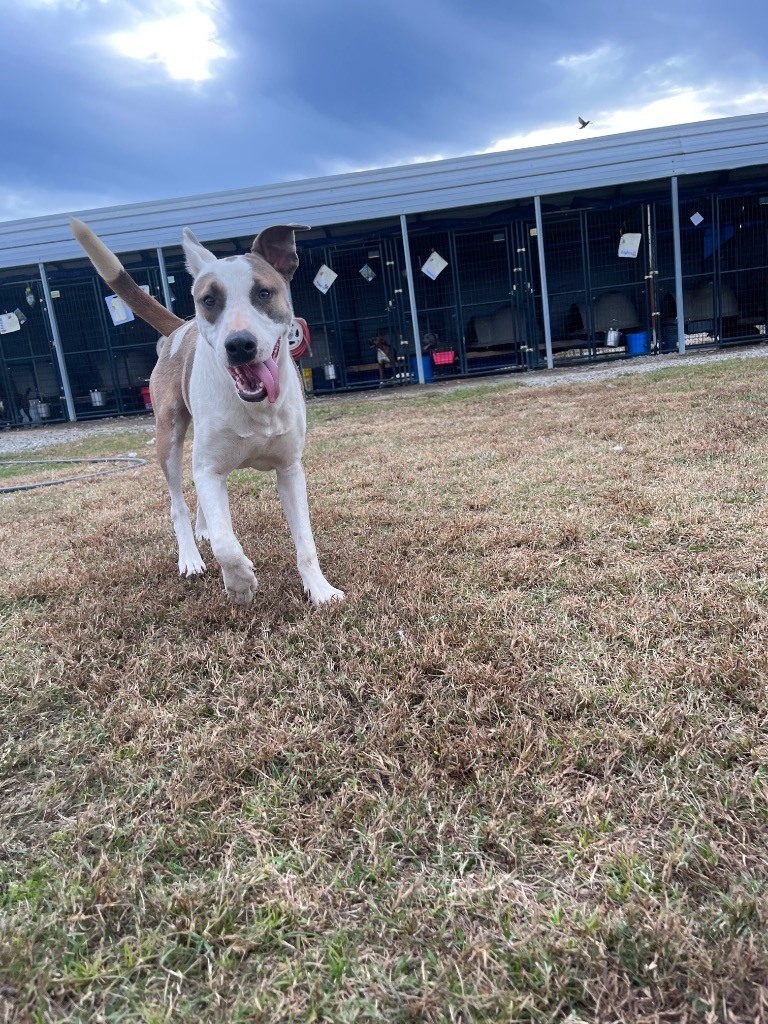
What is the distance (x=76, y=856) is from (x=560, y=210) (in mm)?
12868

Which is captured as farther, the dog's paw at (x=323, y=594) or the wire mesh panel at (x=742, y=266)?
the wire mesh panel at (x=742, y=266)

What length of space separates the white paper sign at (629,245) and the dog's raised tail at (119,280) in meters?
10.2

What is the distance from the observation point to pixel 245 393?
197cm

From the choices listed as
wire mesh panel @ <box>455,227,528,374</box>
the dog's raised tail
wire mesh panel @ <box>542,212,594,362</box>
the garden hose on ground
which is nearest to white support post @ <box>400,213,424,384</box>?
wire mesh panel @ <box>455,227,528,374</box>

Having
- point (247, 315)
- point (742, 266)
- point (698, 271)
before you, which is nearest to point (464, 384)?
point (698, 271)

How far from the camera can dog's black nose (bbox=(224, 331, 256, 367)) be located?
74.7 inches

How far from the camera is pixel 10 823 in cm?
122

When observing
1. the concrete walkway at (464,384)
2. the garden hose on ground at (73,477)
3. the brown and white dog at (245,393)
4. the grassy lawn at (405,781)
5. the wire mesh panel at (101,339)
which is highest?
the wire mesh panel at (101,339)

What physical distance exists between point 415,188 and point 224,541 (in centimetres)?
1091

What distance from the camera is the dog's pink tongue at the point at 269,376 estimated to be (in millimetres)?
1974

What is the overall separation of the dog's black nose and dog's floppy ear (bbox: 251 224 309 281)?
0.58 metres

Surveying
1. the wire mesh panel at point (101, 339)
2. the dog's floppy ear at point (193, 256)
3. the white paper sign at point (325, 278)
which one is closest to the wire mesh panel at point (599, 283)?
the white paper sign at point (325, 278)

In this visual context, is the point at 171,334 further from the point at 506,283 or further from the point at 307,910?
the point at 506,283

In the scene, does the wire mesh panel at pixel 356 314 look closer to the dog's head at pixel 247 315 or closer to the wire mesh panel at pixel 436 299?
the wire mesh panel at pixel 436 299
